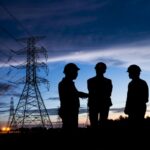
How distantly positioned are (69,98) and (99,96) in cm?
225

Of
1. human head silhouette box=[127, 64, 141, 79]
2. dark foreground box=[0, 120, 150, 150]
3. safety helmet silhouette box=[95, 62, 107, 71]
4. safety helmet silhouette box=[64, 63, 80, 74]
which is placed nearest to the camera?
dark foreground box=[0, 120, 150, 150]

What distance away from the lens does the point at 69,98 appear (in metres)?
8.73

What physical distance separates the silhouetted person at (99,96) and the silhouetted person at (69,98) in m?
2.03

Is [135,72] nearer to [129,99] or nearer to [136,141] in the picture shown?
[129,99]

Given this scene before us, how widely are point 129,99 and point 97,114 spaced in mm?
1382

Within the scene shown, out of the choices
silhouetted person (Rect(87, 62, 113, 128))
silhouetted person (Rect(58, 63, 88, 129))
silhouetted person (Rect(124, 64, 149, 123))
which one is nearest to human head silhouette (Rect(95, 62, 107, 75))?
silhouetted person (Rect(87, 62, 113, 128))

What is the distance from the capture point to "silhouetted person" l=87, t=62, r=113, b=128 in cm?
1073

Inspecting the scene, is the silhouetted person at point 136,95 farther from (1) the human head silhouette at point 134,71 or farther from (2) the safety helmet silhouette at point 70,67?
(2) the safety helmet silhouette at point 70,67

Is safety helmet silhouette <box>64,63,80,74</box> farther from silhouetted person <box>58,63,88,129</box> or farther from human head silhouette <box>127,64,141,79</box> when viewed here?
human head silhouette <box>127,64,141,79</box>

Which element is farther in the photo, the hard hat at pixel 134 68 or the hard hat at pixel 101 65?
the hard hat at pixel 101 65

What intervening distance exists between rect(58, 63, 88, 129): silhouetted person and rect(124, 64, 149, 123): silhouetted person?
1556 millimetres

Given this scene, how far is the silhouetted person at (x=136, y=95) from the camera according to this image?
9.59 metres

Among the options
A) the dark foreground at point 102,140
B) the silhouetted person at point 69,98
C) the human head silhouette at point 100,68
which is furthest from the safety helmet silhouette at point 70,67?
the human head silhouette at point 100,68

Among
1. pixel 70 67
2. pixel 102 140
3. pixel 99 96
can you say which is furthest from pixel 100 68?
pixel 102 140
